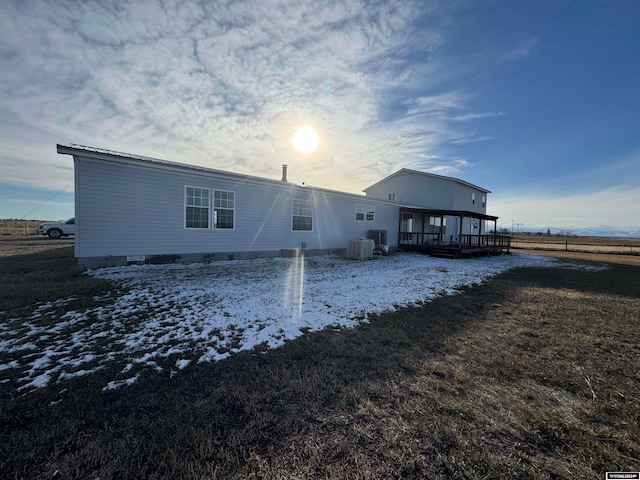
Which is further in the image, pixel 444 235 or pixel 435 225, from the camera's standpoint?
pixel 444 235

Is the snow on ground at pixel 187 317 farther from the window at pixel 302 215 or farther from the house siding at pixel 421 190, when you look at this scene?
the house siding at pixel 421 190

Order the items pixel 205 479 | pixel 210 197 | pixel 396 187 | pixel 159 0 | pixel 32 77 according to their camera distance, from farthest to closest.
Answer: pixel 396 187
pixel 210 197
pixel 32 77
pixel 159 0
pixel 205 479

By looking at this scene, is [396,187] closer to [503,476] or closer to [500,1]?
[500,1]

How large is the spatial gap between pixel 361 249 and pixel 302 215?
3.33m

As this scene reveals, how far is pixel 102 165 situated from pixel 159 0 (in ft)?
16.0

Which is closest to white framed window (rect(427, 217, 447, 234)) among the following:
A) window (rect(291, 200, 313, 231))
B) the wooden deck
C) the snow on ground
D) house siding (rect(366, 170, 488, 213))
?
house siding (rect(366, 170, 488, 213))

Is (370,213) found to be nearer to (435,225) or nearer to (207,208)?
(435,225)

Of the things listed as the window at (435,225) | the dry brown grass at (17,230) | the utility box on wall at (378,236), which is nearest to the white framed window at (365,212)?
the utility box on wall at (378,236)

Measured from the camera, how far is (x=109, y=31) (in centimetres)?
775

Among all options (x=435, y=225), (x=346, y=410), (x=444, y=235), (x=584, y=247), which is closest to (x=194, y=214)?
(x=346, y=410)

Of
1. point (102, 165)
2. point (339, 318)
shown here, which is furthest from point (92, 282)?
point (339, 318)

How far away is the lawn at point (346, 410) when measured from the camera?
1881mm

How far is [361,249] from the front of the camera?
1296cm

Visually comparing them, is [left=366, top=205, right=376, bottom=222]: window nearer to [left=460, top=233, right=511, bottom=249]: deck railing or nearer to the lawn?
[left=460, top=233, right=511, bottom=249]: deck railing
